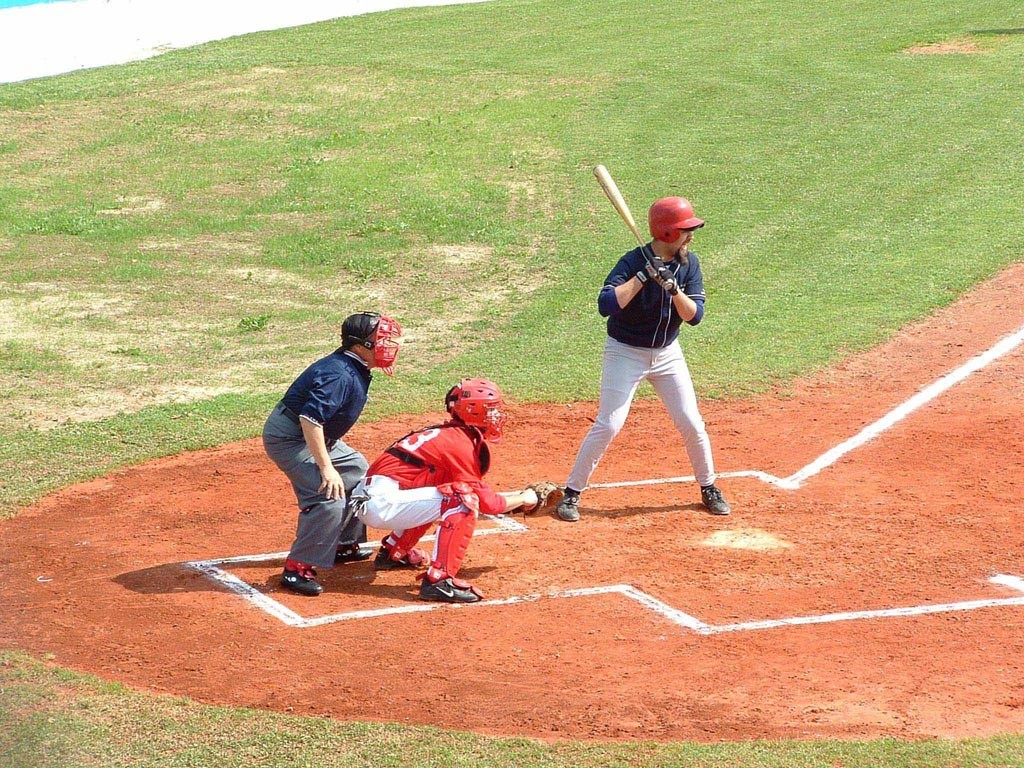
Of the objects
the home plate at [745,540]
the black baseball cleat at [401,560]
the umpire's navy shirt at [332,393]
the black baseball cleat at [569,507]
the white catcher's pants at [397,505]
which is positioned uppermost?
the umpire's navy shirt at [332,393]

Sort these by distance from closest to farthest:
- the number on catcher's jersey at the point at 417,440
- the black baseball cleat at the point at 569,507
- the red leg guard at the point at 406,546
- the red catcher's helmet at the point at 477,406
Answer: the red catcher's helmet at the point at 477,406 < the number on catcher's jersey at the point at 417,440 < the red leg guard at the point at 406,546 < the black baseball cleat at the point at 569,507

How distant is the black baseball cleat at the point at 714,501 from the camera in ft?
29.4

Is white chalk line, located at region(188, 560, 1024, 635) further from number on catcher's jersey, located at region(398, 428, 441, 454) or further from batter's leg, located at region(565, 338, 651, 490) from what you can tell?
batter's leg, located at region(565, 338, 651, 490)

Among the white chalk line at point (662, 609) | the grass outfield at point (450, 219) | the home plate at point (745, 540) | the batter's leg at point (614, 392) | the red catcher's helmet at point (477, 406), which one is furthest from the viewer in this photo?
the grass outfield at point (450, 219)

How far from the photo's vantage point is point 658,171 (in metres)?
19.2

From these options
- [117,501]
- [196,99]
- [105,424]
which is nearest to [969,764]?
[117,501]

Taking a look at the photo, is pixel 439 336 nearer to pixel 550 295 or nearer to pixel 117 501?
pixel 550 295

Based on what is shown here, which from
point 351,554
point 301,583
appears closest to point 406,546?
point 351,554

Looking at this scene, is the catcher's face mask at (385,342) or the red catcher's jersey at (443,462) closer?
the catcher's face mask at (385,342)

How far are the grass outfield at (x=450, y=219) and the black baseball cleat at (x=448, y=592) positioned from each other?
5.48ft

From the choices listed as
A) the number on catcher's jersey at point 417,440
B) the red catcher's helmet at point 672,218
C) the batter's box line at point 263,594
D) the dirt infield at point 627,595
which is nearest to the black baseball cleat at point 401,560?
the dirt infield at point 627,595

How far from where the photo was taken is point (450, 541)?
7500 millimetres

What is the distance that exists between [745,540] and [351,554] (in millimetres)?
2694

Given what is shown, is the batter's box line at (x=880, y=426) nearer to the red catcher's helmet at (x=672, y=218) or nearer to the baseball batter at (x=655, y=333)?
the baseball batter at (x=655, y=333)
